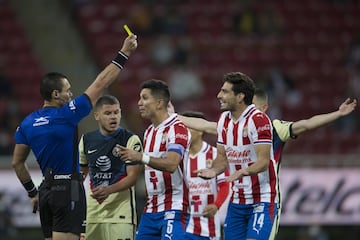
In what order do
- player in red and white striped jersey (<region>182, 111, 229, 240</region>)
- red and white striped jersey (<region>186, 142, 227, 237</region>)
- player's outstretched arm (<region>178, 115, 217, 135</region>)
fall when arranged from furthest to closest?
red and white striped jersey (<region>186, 142, 227, 237</region>), player in red and white striped jersey (<region>182, 111, 229, 240</region>), player's outstretched arm (<region>178, 115, 217, 135</region>)

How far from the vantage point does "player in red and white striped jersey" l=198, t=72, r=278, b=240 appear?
994 centimetres

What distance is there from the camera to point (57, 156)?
1003 cm

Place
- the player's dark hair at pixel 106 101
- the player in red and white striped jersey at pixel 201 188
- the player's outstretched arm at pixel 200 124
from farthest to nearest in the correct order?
the player in red and white striped jersey at pixel 201 188 < the player's outstretched arm at pixel 200 124 < the player's dark hair at pixel 106 101

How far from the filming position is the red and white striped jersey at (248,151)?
991 cm

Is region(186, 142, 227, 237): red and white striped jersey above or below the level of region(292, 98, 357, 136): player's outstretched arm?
below

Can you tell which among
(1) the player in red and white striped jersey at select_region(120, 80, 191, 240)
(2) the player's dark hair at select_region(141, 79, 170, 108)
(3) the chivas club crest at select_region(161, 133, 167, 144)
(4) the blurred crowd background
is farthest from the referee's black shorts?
(4) the blurred crowd background

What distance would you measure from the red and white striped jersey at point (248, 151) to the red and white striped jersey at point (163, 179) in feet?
1.35

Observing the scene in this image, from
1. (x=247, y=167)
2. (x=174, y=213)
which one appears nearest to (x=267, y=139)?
(x=247, y=167)

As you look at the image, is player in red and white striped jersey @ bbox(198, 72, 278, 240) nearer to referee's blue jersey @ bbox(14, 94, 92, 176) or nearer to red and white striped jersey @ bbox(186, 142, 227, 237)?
red and white striped jersey @ bbox(186, 142, 227, 237)

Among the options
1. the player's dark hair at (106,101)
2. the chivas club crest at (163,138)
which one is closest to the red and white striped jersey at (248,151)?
the chivas club crest at (163,138)

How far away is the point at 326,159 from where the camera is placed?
16812 millimetres

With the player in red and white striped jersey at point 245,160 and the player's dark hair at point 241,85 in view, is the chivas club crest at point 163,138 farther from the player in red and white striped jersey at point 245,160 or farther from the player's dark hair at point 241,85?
the player's dark hair at point 241,85

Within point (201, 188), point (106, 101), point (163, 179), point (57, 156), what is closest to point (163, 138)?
point (163, 179)

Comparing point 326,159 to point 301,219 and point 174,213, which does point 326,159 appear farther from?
point 174,213
